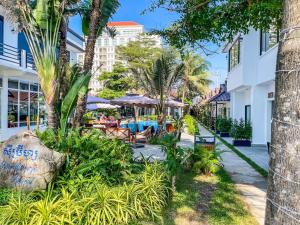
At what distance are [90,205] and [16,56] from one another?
16510mm

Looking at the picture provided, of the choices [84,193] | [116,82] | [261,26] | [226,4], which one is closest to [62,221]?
[84,193]

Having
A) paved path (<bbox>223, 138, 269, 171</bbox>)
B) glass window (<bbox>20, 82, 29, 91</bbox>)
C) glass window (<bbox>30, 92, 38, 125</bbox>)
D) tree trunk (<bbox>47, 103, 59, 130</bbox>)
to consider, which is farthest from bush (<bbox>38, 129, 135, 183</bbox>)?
glass window (<bbox>30, 92, 38, 125</bbox>)

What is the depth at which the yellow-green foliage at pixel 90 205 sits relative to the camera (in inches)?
189

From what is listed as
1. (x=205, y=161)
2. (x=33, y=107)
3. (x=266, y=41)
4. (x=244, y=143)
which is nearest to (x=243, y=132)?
(x=244, y=143)

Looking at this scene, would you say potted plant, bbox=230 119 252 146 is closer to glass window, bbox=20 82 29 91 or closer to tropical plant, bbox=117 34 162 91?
glass window, bbox=20 82 29 91

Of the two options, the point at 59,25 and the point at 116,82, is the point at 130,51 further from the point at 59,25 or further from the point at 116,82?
the point at 59,25

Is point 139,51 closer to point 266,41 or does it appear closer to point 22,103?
point 22,103

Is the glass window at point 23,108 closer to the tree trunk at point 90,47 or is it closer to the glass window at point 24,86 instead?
the glass window at point 24,86

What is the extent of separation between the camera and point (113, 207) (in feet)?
17.5

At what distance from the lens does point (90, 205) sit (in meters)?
5.17

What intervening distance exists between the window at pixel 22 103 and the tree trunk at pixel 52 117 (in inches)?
504

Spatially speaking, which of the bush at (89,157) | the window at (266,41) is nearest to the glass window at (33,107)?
the window at (266,41)

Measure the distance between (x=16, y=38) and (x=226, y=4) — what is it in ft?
58.7

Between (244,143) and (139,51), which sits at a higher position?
(139,51)
